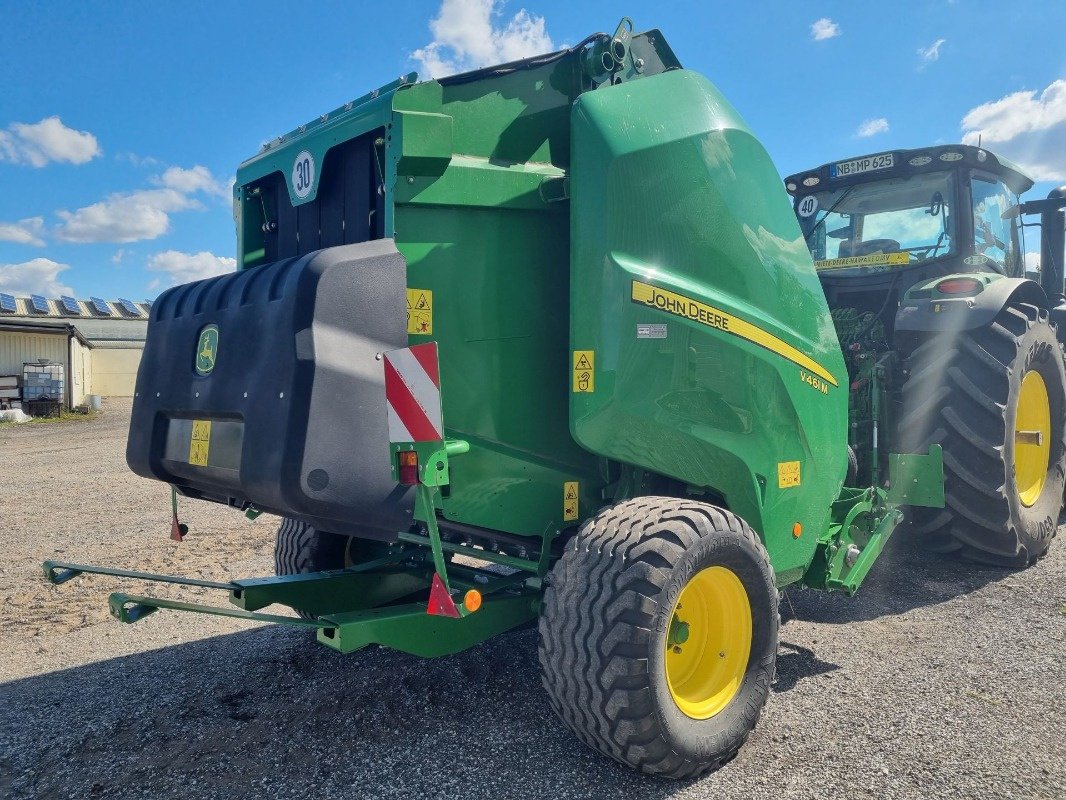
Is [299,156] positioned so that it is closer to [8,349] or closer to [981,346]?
[981,346]

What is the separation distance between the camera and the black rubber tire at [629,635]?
8.06 ft

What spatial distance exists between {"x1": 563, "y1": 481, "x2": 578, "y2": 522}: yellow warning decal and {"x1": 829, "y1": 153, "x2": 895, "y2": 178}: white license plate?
376 centimetres

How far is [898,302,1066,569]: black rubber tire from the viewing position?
461 centimetres

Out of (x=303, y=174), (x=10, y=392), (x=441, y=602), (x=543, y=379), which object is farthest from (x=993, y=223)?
(x=10, y=392)

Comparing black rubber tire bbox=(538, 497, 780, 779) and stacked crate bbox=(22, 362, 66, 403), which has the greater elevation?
stacked crate bbox=(22, 362, 66, 403)

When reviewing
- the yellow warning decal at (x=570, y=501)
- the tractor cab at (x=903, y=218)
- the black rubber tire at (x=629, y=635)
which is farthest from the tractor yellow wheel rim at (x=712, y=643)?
the tractor cab at (x=903, y=218)

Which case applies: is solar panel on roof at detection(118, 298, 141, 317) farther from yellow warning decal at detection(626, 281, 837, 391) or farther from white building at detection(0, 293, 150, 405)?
yellow warning decal at detection(626, 281, 837, 391)

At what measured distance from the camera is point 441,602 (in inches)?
96.6

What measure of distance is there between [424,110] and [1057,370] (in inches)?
188

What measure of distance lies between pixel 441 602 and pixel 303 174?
178 centimetres

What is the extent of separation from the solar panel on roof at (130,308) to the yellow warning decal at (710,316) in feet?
102

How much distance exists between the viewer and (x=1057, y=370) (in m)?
5.38

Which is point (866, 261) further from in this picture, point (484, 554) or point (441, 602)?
point (441, 602)

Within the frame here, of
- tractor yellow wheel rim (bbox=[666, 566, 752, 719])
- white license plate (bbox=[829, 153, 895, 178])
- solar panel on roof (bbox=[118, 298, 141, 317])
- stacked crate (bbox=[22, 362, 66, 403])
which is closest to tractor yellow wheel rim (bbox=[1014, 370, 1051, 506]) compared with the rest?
white license plate (bbox=[829, 153, 895, 178])
